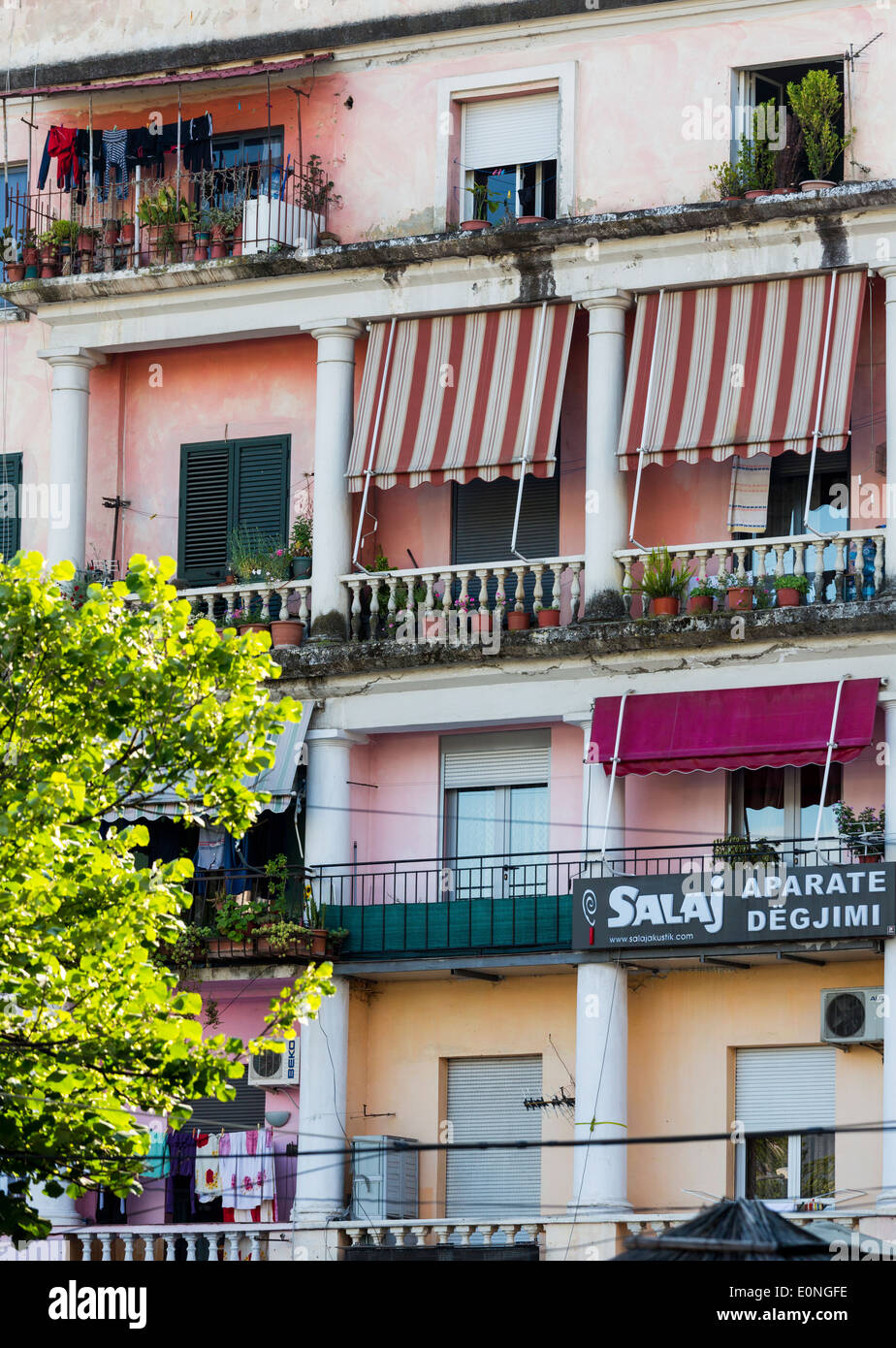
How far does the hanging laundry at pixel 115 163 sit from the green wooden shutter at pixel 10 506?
3440 mm

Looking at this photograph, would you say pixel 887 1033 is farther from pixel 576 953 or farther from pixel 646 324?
pixel 646 324

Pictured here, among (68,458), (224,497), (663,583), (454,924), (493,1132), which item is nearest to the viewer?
(663,583)

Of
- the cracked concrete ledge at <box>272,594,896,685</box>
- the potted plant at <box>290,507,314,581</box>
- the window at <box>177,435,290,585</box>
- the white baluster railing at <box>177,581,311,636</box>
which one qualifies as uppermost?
the window at <box>177,435,290,585</box>

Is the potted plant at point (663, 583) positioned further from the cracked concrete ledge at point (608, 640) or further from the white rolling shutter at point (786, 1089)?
the white rolling shutter at point (786, 1089)

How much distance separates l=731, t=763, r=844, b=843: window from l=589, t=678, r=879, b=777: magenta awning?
2.91 ft

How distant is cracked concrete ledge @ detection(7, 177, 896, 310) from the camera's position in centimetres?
3259

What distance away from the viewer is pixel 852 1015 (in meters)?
31.8

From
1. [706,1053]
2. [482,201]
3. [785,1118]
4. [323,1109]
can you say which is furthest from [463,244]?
[785,1118]

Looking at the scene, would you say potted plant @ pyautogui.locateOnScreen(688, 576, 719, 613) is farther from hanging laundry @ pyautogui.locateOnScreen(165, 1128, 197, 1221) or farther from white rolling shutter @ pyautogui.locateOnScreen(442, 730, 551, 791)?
hanging laundry @ pyautogui.locateOnScreen(165, 1128, 197, 1221)

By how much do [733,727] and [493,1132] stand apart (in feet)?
17.9

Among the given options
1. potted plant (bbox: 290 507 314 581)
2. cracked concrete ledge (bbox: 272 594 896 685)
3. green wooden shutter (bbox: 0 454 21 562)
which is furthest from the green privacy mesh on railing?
green wooden shutter (bbox: 0 454 21 562)

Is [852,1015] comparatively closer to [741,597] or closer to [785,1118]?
[785,1118]

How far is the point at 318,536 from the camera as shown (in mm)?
34594

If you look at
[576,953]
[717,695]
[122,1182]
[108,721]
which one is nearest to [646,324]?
[717,695]
